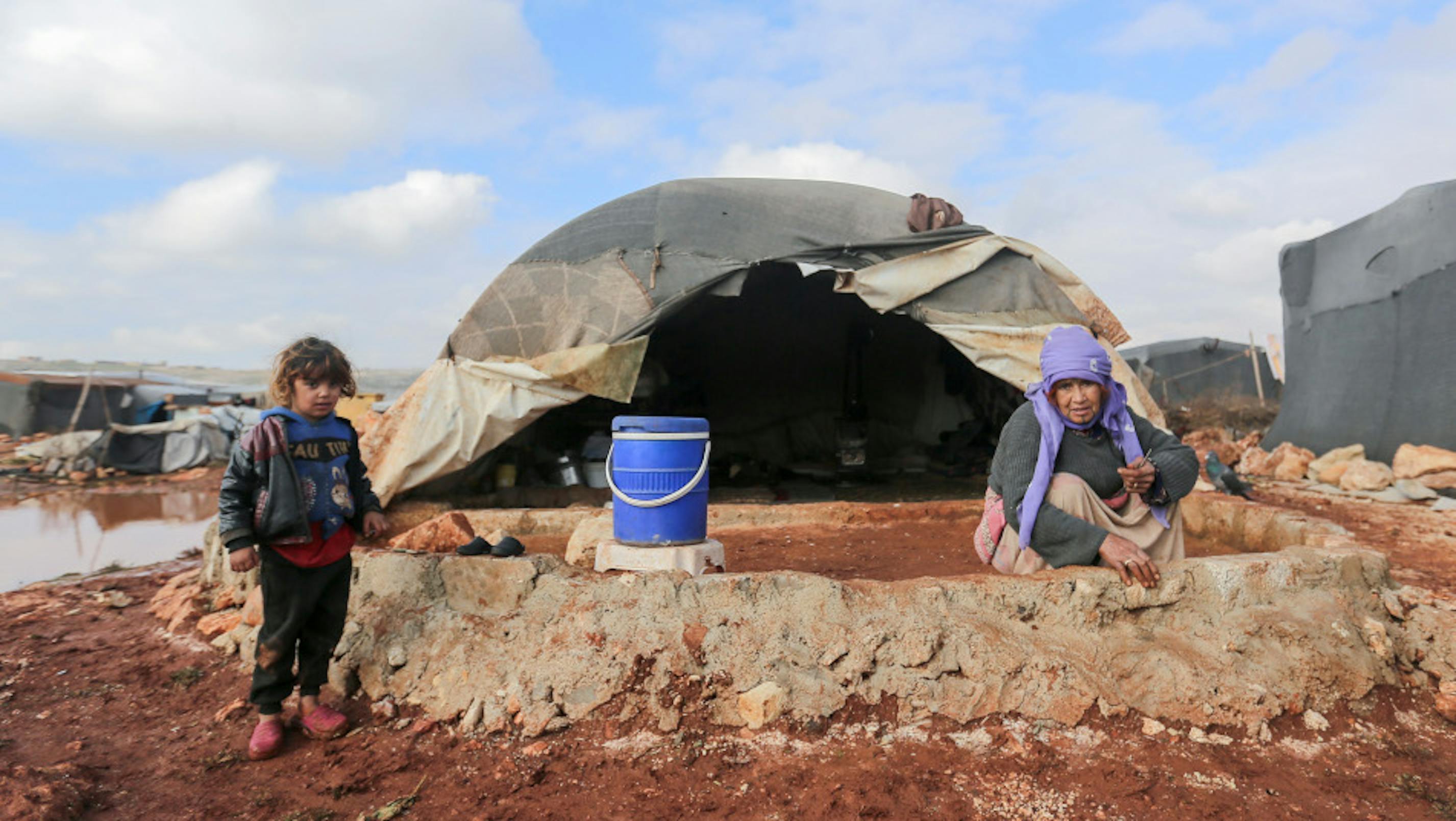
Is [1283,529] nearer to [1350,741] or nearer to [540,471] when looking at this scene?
[1350,741]

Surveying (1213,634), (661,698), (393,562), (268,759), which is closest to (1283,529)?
(1213,634)

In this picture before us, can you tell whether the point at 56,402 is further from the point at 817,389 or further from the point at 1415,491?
the point at 1415,491

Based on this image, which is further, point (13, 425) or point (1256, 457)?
point (13, 425)

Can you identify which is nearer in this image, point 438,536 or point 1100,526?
point 1100,526

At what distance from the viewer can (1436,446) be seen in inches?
331

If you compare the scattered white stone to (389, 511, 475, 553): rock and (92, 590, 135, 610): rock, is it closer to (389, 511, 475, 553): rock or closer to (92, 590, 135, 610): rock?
(389, 511, 475, 553): rock

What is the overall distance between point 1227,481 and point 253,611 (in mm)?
7459

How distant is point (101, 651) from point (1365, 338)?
1207 cm

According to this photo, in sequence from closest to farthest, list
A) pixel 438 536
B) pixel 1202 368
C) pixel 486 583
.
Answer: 1. pixel 486 583
2. pixel 438 536
3. pixel 1202 368

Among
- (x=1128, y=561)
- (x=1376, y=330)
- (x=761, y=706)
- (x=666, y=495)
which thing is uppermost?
(x=1376, y=330)

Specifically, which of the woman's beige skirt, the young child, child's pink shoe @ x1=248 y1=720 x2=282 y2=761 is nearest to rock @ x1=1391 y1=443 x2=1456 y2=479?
the woman's beige skirt

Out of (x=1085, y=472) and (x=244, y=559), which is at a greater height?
(x=1085, y=472)

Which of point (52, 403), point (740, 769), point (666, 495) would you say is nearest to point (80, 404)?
point (52, 403)

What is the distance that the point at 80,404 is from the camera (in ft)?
60.0
